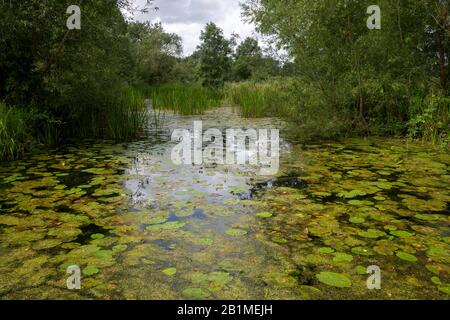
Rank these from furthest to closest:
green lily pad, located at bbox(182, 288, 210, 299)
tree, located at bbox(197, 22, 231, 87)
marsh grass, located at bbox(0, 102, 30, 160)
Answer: tree, located at bbox(197, 22, 231, 87)
marsh grass, located at bbox(0, 102, 30, 160)
green lily pad, located at bbox(182, 288, 210, 299)

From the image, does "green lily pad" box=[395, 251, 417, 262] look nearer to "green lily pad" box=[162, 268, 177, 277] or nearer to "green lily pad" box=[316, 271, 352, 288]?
"green lily pad" box=[316, 271, 352, 288]

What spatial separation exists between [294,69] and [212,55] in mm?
21868

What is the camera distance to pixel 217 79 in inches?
1094

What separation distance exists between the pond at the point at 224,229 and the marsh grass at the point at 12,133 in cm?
46

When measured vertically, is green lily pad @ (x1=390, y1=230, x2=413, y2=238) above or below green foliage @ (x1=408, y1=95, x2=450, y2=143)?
below

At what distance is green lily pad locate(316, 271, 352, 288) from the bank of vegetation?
4561mm

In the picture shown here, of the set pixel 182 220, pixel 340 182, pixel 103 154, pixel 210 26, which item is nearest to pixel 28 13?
pixel 103 154

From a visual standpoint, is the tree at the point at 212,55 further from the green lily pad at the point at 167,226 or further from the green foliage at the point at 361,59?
the green lily pad at the point at 167,226

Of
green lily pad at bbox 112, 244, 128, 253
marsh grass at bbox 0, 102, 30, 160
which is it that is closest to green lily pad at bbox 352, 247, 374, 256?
green lily pad at bbox 112, 244, 128, 253

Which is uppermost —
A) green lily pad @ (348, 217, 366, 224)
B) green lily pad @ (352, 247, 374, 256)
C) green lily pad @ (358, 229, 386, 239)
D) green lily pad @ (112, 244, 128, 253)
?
green lily pad @ (348, 217, 366, 224)

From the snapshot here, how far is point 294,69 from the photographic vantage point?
7.45 m

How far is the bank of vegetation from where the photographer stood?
6128 mm

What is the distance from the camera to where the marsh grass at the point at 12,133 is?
210 inches

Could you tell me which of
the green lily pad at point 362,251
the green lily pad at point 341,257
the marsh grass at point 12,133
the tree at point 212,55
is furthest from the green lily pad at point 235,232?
the tree at point 212,55
